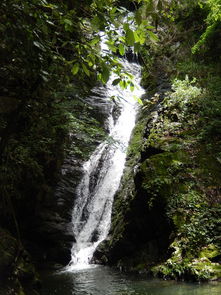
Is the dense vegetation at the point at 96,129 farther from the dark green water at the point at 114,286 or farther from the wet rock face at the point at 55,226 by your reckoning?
the dark green water at the point at 114,286

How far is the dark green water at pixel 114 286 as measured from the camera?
5.59 metres

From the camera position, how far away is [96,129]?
6.72 m

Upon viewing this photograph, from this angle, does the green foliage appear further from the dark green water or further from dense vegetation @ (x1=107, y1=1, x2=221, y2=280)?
the dark green water

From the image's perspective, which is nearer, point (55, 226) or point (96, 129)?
point (96, 129)

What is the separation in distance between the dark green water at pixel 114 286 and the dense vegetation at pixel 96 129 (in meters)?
0.47

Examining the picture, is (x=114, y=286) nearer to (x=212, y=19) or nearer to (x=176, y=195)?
(x=176, y=195)

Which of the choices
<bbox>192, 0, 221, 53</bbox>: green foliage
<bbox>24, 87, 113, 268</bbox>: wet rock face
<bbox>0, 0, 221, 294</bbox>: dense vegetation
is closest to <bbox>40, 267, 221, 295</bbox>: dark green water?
<bbox>0, 0, 221, 294</bbox>: dense vegetation

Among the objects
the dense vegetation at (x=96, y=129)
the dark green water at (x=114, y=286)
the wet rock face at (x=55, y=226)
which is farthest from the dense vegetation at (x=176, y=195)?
the wet rock face at (x=55, y=226)

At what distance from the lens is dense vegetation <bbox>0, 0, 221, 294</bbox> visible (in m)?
2.64

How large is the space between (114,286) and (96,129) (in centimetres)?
323

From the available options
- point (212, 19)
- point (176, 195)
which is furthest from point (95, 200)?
point (212, 19)

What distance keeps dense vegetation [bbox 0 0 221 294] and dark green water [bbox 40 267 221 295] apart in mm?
475

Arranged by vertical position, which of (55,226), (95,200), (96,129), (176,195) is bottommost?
(55,226)

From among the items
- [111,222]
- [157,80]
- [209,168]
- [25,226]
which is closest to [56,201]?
[25,226]
